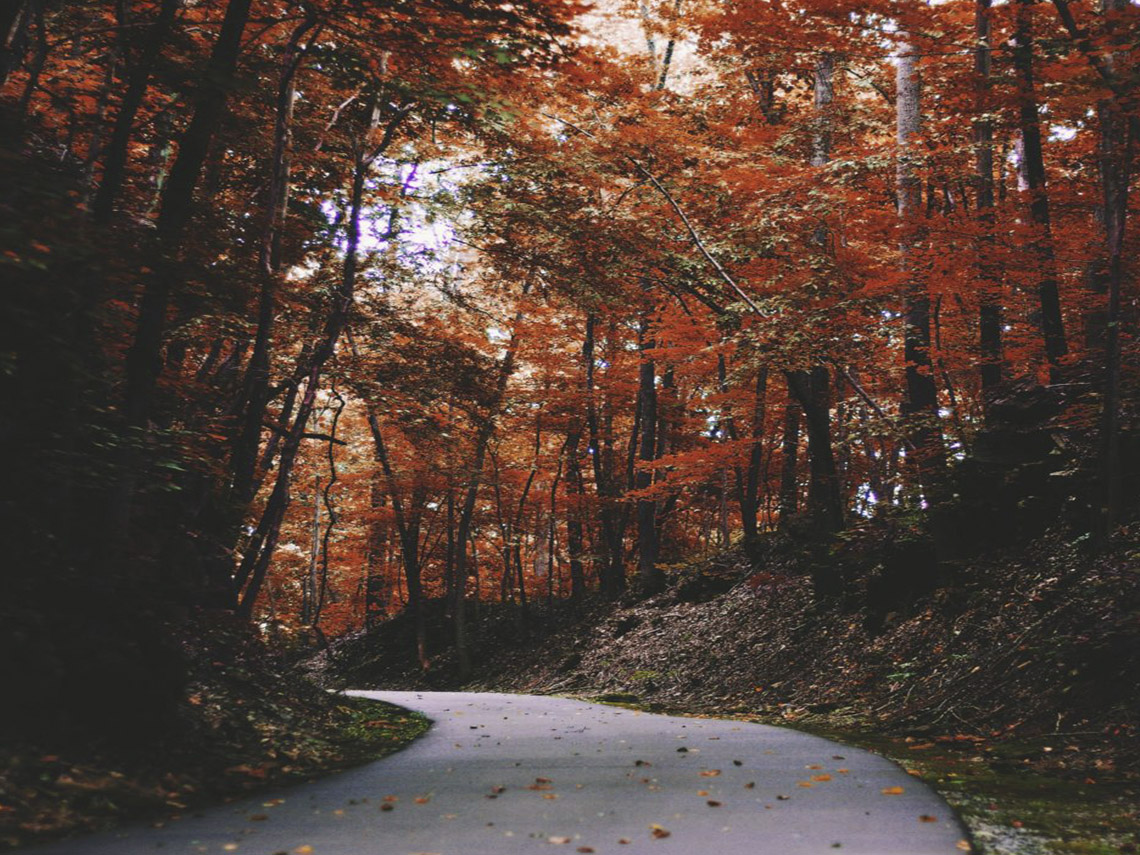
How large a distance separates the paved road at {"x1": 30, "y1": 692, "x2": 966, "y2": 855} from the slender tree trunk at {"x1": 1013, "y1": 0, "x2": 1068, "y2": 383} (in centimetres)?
583

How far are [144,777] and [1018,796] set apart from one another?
→ 517 centimetres

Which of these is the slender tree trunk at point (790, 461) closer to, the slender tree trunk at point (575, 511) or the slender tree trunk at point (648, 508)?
the slender tree trunk at point (648, 508)

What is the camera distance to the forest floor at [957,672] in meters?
4.94

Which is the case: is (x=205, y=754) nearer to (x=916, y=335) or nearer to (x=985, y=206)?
(x=916, y=335)

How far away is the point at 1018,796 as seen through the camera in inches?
189

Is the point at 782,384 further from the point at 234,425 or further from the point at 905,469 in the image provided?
the point at 234,425

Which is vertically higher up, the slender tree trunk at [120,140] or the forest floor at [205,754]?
the slender tree trunk at [120,140]

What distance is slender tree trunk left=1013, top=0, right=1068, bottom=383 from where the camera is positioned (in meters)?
9.38

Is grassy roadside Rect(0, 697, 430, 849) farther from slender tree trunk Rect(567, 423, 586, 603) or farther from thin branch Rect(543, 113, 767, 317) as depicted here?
slender tree trunk Rect(567, 423, 586, 603)

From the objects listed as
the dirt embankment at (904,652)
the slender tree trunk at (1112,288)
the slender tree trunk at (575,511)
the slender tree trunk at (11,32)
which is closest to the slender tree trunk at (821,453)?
the dirt embankment at (904,652)

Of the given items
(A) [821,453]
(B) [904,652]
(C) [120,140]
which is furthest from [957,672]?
(C) [120,140]

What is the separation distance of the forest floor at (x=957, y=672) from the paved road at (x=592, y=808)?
42 cm

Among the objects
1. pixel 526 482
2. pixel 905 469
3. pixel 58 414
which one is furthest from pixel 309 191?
pixel 526 482

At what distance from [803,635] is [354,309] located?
827cm
